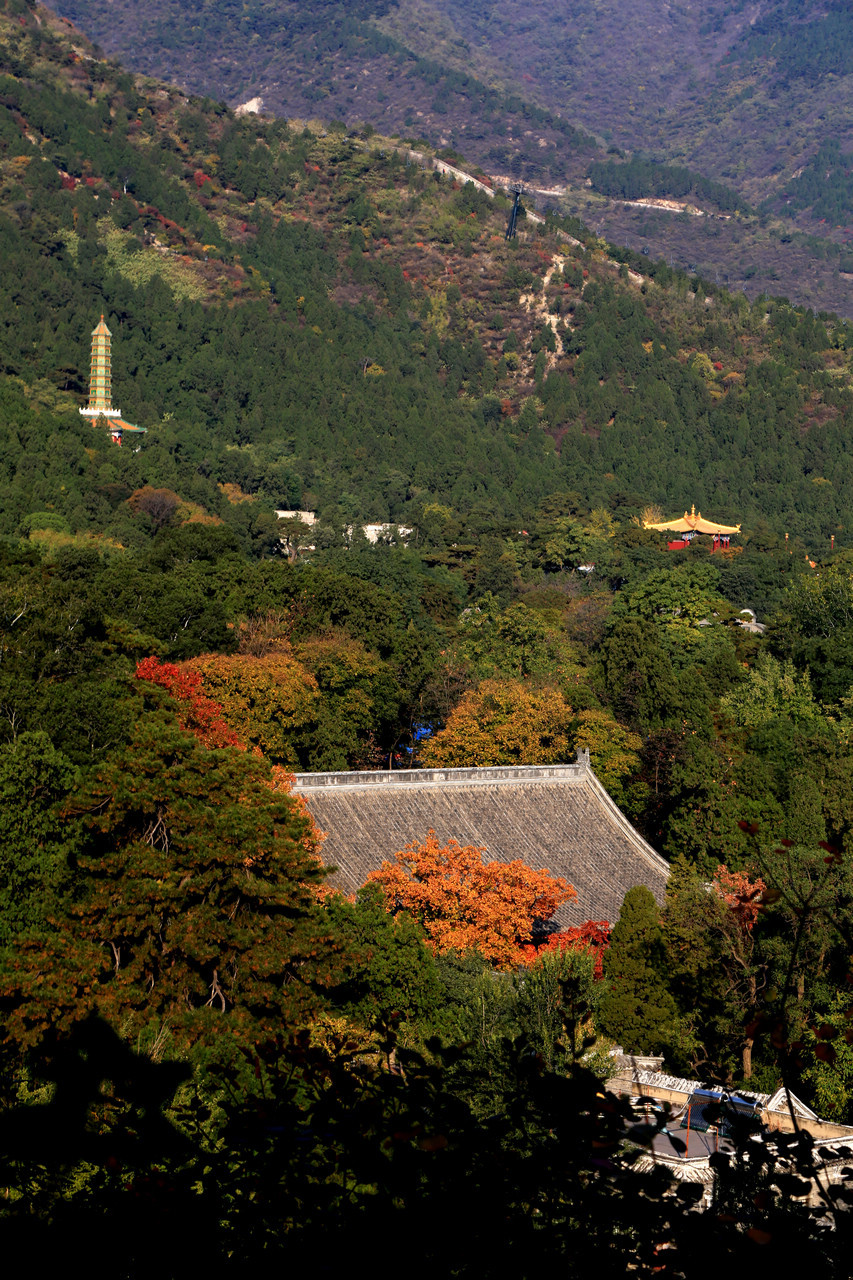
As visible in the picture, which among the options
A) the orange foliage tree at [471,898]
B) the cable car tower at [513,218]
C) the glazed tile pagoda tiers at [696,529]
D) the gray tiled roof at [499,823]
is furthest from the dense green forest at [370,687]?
the glazed tile pagoda tiers at [696,529]

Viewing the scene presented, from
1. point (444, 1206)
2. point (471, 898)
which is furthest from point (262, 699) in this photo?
point (444, 1206)

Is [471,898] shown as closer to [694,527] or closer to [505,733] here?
[505,733]

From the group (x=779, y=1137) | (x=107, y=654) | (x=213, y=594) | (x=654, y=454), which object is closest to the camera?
(x=779, y=1137)


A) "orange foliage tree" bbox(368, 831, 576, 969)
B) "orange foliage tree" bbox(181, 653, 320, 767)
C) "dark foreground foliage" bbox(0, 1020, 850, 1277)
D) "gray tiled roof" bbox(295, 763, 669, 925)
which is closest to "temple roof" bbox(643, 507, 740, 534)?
"orange foliage tree" bbox(181, 653, 320, 767)

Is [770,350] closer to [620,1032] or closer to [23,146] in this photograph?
[23,146]

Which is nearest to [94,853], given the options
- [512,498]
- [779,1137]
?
[779,1137]

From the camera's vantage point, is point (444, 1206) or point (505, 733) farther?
point (505, 733)

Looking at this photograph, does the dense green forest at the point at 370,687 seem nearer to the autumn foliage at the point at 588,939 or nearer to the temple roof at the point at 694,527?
the autumn foliage at the point at 588,939

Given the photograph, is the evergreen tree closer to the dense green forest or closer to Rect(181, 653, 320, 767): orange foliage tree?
the dense green forest
